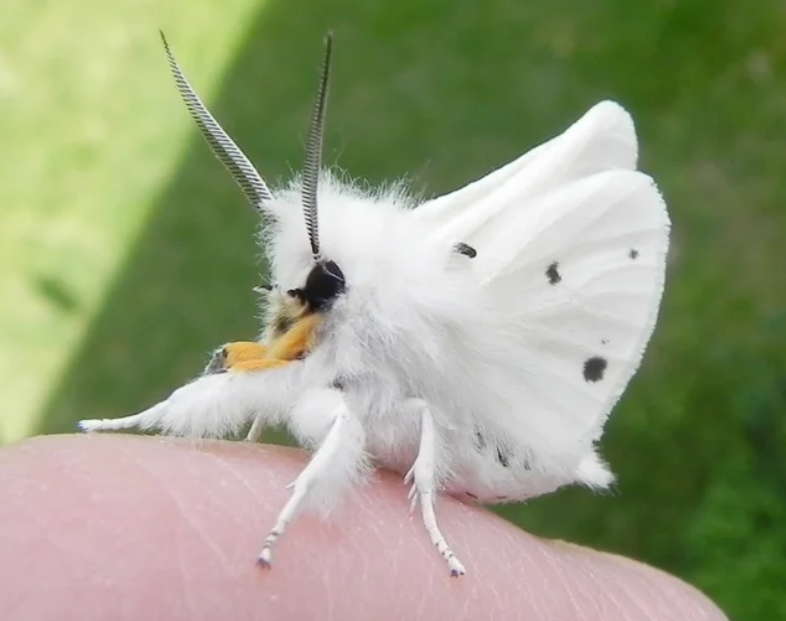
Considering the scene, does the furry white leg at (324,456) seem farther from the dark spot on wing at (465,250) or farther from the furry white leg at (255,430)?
the dark spot on wing at (465,250)

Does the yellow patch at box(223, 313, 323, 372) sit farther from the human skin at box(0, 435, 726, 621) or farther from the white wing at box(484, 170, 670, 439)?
the white wing at box(484, 170, 670, 439)

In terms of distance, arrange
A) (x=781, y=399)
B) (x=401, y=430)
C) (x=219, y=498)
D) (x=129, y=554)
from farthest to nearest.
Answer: (x=781, y=399)
(x=401, y=430)
(x=219, y=498)
(x=129, y=554)

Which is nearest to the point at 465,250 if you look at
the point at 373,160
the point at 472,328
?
the point at 472,328

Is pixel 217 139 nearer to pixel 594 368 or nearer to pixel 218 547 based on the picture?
pixel 218 547

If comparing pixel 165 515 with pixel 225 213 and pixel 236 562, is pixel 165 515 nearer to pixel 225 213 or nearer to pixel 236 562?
pixel 236 562

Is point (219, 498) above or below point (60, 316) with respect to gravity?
above

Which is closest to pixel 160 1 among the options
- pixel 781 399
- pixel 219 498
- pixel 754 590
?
pixel 781 399
